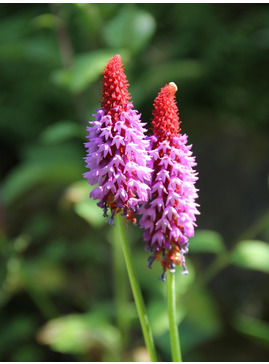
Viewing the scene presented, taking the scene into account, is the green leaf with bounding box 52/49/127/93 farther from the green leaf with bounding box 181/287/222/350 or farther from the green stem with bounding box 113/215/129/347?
the green leaf with bounding box 181/287/222/350

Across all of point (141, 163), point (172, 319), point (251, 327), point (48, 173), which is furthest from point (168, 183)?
point (48, 173)

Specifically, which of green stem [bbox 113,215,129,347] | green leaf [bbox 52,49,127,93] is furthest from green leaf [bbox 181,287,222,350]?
green leaf [bbox 52,49,127,93]

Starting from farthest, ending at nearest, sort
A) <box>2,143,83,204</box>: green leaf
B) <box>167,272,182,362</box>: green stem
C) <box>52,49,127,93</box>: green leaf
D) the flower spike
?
<box>2,143,83,204</box>: green leaf → <box>52,49,127,93</box>: green leaf → <box>167,272,182,362</box>: green stem → the flower spike

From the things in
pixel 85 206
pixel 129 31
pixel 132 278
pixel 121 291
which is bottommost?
pixel 132 278

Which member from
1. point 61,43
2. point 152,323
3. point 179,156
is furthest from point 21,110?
point 179,156

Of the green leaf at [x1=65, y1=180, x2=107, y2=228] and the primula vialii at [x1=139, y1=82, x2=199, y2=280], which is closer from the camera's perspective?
the primula vialii at [x1=139, y1=82, x2=199, y2=280]

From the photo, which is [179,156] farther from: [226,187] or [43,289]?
[226,187]

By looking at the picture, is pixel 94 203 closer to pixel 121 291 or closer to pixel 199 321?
pixel 121 291
